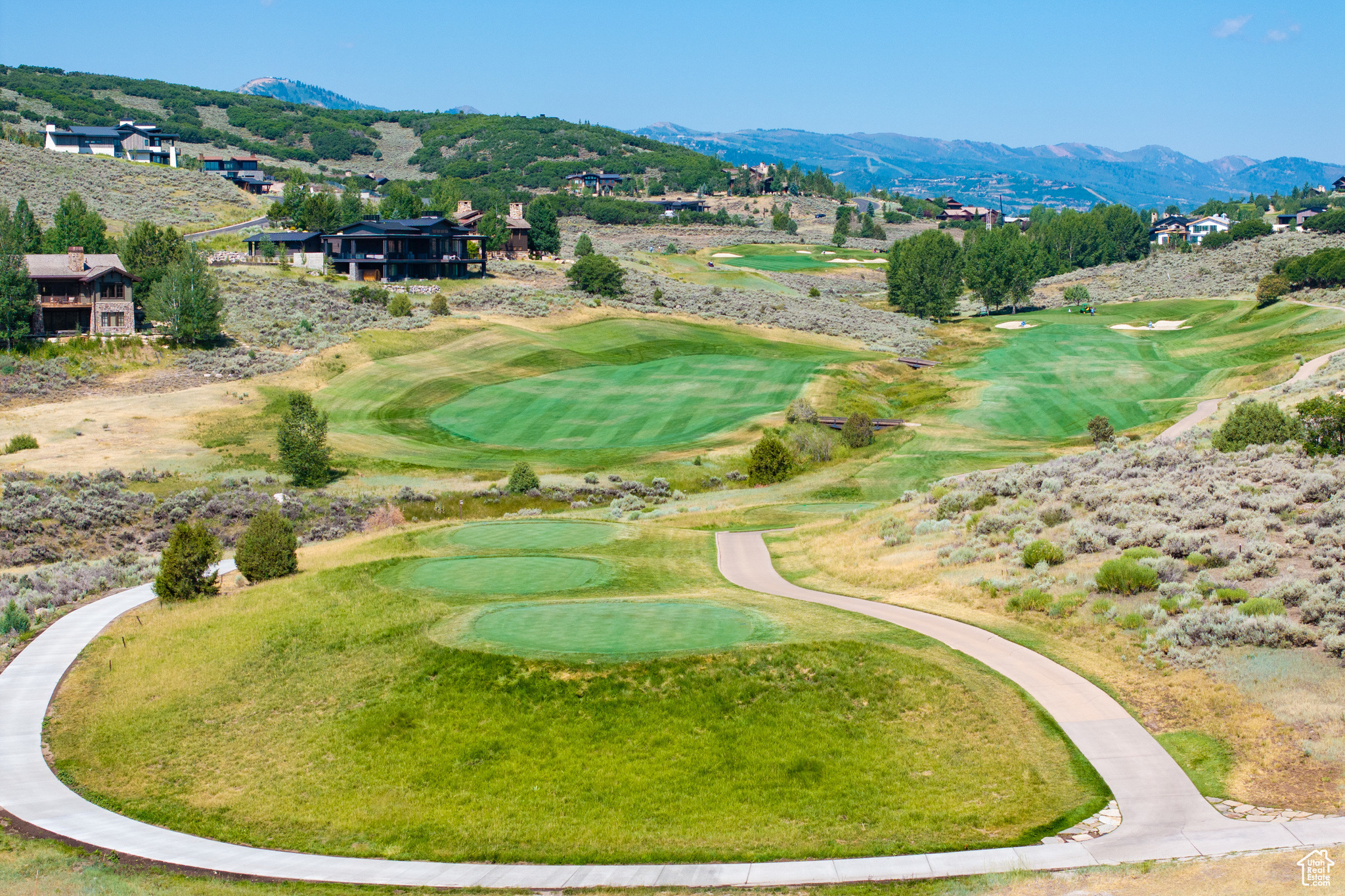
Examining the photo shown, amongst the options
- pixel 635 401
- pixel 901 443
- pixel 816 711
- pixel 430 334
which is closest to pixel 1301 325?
pixel 901 443

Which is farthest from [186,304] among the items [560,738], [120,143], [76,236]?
[120,143]

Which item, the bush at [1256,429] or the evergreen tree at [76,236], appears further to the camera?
the evergreen tree at [76,236]

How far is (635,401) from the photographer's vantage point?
256 ft

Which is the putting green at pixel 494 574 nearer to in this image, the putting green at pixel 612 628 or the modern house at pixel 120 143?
the putting green at pixel 612 628

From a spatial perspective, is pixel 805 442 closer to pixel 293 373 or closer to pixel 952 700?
pixel 293 373

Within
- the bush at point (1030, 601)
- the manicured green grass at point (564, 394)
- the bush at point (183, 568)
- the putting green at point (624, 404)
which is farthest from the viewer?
the putting green at point (624, 404)

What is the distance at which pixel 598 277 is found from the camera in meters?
117

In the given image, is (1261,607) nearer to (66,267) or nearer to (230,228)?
(66,267)

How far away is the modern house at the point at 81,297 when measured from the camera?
78.3 metres

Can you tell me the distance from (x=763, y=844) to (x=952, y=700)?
6.75 m

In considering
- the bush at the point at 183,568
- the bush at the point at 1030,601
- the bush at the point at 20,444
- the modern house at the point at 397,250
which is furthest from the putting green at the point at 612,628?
the modern house at the point at 397,250

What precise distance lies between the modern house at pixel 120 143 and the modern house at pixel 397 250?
73.6 metres

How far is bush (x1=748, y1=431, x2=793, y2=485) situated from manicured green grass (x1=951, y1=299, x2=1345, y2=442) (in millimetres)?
18415

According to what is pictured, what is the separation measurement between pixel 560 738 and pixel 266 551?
1613 cm
